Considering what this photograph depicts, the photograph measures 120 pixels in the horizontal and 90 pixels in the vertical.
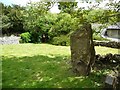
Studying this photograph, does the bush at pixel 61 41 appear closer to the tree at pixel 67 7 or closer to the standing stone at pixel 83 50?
the tree at pixel 67 7

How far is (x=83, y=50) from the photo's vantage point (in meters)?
5.73

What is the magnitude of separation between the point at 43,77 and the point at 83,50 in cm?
137

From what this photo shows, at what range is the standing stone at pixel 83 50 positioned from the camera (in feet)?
18.8

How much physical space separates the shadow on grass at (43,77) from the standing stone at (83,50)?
0.26 m

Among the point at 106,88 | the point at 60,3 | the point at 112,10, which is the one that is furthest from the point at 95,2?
the point at 106,88

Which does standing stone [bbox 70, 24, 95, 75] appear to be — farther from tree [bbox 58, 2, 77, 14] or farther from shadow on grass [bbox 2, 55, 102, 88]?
tree [bbox 58, 2, 77, 14]

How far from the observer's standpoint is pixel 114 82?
13.1 ft

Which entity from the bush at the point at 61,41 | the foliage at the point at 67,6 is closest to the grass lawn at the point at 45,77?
the foliage at the point at 67,6

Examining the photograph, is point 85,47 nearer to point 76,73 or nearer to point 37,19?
point 76,73

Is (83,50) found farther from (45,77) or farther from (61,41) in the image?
(61,41)

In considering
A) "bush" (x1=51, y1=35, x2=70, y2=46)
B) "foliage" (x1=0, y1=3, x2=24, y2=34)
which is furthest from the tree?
"foliage" (x1=0, y1=3, x2=24, y2=34)

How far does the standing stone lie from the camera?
5.74 metres

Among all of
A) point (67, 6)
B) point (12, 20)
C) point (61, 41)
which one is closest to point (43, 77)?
point (67, 6)

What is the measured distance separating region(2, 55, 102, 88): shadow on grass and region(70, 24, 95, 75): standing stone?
0.26m
